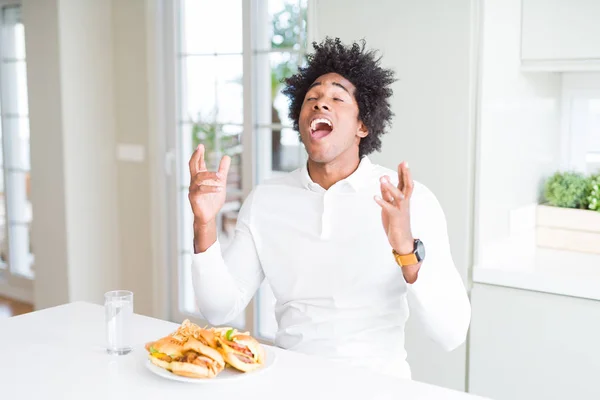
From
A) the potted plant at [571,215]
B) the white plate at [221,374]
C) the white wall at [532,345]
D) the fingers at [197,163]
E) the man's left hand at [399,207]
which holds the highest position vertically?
the fingers at [197,163]

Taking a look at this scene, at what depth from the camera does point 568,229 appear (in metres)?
2.91

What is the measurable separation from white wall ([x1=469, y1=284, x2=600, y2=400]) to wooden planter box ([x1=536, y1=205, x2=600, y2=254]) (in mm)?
440

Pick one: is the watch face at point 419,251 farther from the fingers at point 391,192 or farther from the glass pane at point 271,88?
the glass pane at point 271,88

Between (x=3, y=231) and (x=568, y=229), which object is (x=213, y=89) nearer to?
(x=568, y=229)

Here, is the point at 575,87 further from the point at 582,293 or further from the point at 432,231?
the point at 432,231

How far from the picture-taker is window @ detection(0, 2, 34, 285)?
5.25 meters

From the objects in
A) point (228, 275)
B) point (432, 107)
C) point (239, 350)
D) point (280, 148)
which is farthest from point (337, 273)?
point (280, 148)

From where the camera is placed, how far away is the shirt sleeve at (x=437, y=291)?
1.80 meters

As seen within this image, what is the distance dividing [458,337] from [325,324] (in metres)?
0.33

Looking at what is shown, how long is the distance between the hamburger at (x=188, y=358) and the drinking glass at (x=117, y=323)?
152 millimetres

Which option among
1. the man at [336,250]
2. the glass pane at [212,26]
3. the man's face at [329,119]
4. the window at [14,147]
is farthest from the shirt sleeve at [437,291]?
the window at [14,147]

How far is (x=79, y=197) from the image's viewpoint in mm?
4227

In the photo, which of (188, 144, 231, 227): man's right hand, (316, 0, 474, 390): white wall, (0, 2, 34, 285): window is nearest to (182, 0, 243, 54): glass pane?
(316, 0, 474, 390): white wall

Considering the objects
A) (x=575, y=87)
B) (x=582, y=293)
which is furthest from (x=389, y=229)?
(x=575, y=87)
